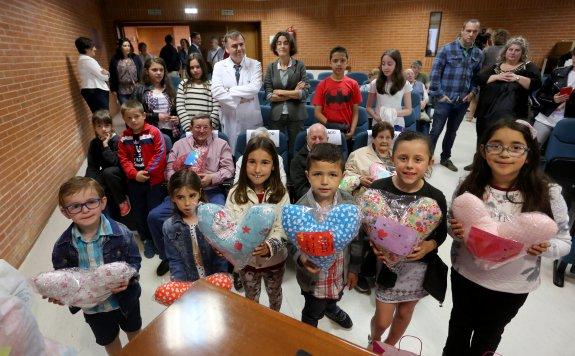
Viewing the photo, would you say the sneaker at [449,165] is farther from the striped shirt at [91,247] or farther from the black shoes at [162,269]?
the striped shirt at [91,247]

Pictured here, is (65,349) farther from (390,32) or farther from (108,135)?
(390,32)

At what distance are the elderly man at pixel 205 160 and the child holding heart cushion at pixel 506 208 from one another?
5.38ft

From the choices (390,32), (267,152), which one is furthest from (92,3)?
(267,152)

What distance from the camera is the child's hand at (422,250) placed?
4.11ft

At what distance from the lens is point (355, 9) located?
30.8 ft

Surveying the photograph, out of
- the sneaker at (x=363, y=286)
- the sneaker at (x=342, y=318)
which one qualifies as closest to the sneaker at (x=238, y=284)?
the sneaker at (x=342, y=318)

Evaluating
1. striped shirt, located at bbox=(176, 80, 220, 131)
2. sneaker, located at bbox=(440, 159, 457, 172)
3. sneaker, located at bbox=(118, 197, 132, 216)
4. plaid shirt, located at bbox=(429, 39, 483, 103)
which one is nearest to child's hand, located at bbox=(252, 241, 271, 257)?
sneaker, located at bbox=(118, 197, 132, 216)

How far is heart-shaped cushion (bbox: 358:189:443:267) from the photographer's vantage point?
45.3 inches

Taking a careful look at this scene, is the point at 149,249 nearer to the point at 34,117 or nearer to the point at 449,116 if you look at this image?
the point at 34,117

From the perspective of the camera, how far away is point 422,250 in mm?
1263

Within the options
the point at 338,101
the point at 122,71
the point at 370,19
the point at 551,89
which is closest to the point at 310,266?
the point at 338,101

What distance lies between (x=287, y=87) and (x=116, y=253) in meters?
2.23

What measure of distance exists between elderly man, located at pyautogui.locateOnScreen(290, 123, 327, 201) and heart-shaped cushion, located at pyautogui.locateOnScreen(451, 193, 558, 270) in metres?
1.26

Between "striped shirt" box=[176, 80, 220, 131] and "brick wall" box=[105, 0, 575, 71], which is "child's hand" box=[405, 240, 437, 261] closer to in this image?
"striped shirt" box=[176, 80, 220, 131]
